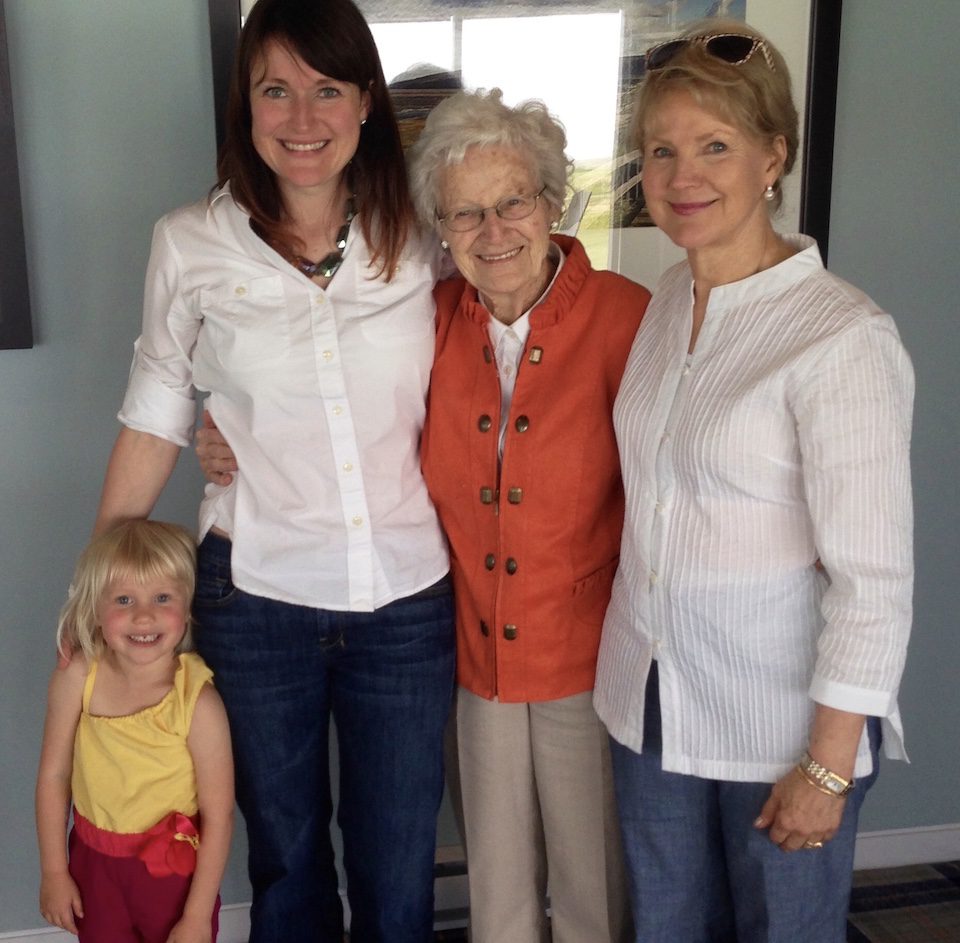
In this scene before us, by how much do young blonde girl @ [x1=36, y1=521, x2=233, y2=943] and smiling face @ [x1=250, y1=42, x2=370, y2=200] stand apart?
1.95 ft

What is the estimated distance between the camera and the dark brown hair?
1.49 meters

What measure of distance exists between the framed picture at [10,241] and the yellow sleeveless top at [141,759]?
634 millimetres

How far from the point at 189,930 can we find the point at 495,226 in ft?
3.87

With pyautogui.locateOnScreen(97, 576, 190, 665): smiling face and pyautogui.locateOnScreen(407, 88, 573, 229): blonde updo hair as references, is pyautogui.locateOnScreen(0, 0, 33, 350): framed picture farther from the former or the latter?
pyautogui.locateOnScreen(407, 88, 573, 229): blonde updo hair

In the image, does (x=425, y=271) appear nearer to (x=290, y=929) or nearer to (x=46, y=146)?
(x=46, y=146)

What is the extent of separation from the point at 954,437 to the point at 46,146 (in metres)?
1.92

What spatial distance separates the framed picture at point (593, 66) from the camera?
74.8 inches

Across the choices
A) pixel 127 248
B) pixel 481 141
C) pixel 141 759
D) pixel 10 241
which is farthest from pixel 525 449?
pixel 10 241

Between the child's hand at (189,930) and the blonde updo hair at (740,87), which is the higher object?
the blonde updo hair at (740,87)

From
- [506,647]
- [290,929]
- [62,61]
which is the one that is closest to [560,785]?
[506,647]

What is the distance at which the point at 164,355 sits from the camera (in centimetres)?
163

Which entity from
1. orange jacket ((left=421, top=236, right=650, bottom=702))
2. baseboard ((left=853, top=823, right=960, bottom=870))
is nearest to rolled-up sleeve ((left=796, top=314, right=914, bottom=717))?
orange jacket ((left=421, top=236, right=650, bottom=702))

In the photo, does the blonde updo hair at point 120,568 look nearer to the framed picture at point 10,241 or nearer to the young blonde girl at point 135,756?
the young blonde girl at point 135,756

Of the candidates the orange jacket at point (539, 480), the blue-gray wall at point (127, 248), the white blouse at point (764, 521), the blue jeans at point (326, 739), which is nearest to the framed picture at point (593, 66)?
the blue-gray wall at point (127, 248)
